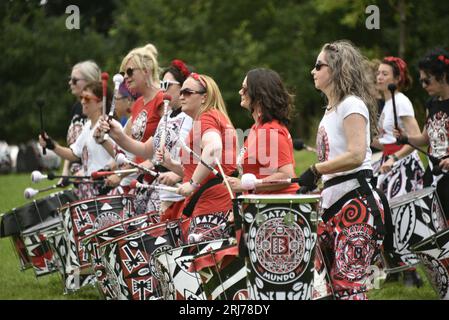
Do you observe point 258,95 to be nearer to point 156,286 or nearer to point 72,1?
point 156,286

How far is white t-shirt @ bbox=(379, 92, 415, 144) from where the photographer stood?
7719 mm

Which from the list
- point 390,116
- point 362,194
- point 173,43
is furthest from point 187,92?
point 173,43

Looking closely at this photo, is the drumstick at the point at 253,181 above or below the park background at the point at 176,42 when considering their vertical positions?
below

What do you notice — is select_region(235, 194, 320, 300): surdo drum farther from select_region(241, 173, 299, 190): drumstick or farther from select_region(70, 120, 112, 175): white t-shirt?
select_region(70, 120, 112, 175): white t-shirt

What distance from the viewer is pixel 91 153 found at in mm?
8055

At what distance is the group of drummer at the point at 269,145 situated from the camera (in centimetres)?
510

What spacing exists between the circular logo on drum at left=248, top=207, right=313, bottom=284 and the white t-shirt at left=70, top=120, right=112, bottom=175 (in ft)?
11.7

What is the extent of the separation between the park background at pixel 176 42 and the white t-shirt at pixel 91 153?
18.7 meters

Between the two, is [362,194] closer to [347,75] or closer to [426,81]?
[347,75]

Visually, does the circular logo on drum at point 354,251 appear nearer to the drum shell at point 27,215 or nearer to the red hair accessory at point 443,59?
the red hair accessory at point 443,59

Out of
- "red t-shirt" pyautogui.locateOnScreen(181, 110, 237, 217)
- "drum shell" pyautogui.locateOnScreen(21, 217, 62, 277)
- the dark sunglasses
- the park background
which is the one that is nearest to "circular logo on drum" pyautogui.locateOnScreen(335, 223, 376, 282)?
"red t-shirt" pyautogui.locateOnScreen(181, 110, 237, 217)

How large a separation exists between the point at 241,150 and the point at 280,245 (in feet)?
3.90

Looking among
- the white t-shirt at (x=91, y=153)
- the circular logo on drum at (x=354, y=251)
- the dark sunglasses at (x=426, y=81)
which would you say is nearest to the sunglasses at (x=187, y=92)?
the circular logo on drum at (x=354, y=251)
